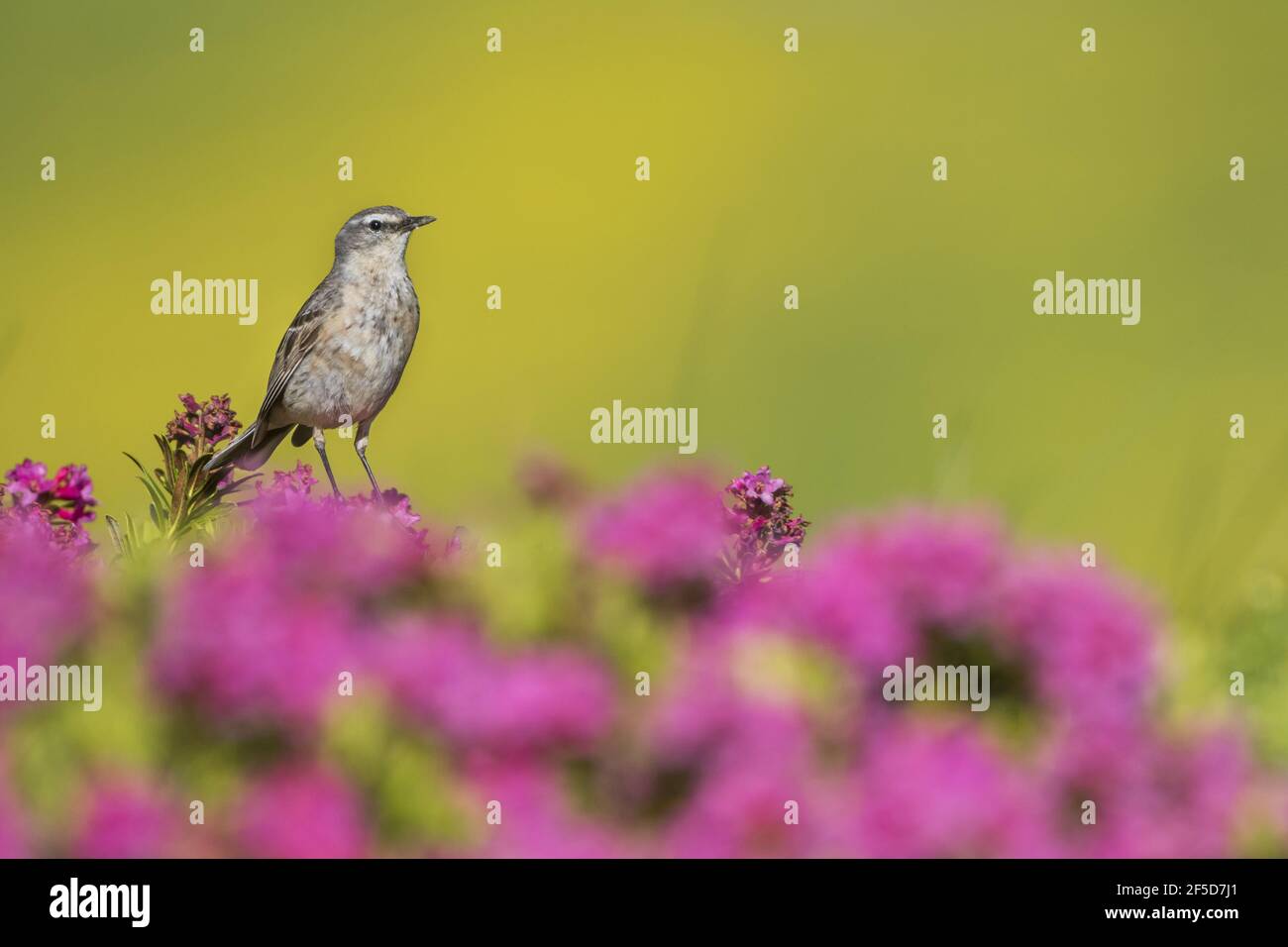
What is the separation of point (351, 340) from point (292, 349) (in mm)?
241

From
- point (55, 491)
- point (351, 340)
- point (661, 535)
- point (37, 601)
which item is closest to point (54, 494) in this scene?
point (55, 491)

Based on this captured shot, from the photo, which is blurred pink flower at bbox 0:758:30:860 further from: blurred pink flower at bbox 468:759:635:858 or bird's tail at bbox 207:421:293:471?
bird's tail at bbox 207:421:293:471

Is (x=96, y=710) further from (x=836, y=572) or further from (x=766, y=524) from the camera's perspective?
(x=766, y=524)

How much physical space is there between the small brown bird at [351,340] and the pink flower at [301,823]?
12.0ft

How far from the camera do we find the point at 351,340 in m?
5.29

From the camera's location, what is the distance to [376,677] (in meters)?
2.00

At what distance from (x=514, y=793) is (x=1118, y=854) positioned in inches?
31.7

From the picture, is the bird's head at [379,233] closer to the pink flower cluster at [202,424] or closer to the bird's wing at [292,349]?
the bird's wing at [292,349]

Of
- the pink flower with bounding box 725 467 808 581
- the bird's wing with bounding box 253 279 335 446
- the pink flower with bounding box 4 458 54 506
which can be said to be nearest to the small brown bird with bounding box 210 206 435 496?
the bird's wing with bounding box 253 279 335 446

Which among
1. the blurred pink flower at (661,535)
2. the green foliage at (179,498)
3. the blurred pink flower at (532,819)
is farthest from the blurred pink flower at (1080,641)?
the green foliage at (179,498)

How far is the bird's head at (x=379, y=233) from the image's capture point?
17.6ft

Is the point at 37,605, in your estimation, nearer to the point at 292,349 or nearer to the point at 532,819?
→ the point at 532,819

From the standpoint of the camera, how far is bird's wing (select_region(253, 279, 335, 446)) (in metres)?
→ 5.32
